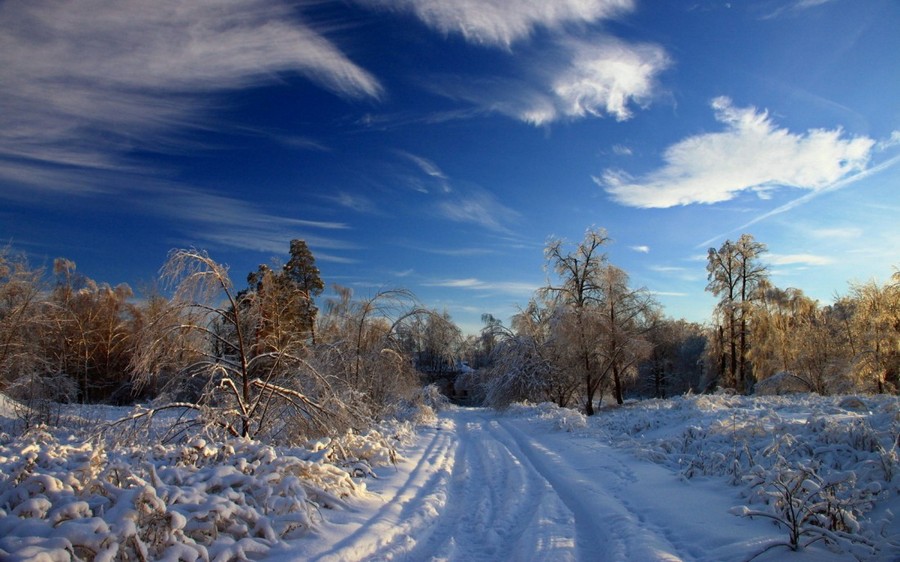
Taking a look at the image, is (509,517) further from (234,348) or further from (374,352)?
(374,352)

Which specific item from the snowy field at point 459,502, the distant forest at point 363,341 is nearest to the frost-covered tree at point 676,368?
the distant forest at point 363,341

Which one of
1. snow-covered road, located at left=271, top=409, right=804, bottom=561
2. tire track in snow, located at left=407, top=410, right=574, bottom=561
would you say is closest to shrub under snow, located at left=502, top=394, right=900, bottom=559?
snow-covered road, located at left=271, top=409, right=804, bottom=561

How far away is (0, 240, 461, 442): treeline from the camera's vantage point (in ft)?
23.3

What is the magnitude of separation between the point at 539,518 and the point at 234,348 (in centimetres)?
552

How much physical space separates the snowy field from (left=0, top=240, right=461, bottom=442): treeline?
1219 millimetres

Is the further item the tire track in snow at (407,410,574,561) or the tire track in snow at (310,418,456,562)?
the tire track in snow at (407,410,574,561)

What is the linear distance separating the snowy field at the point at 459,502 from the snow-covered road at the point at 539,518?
24mm

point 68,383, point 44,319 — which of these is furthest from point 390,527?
point 68,383

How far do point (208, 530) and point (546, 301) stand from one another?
22.7m

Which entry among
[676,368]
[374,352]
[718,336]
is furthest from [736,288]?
[676,368]

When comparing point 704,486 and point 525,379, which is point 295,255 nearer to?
point 525,379

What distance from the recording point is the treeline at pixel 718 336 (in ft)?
67.5

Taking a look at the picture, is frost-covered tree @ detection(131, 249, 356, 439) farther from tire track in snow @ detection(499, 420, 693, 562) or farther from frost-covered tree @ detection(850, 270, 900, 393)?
frost-covered tree @ detection(850, 270, 900, 393)

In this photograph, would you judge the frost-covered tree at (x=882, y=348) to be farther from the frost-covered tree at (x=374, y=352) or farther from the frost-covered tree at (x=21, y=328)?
the frost-covered tree at (x=21, y=328)
